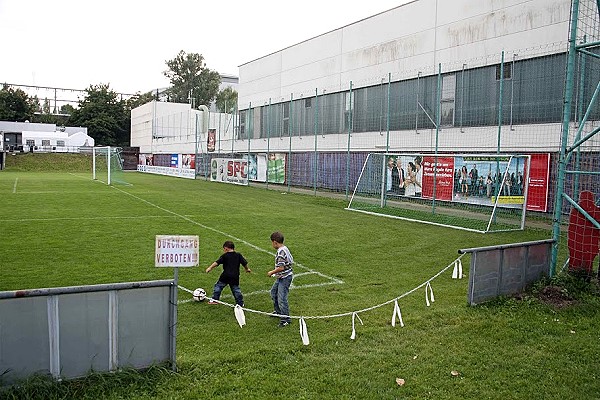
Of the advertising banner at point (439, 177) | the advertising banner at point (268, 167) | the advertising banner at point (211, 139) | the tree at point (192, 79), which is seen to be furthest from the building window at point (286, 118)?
the tree at point (192, 79)

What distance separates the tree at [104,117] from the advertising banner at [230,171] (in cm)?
5160

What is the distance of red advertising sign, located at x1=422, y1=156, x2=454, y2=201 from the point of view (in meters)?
21.5

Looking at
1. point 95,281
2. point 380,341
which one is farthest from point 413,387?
point 95,281

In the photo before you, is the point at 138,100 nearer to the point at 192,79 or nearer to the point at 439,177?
the point at 192,79

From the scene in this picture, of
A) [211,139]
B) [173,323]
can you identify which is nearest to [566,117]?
[173,323]

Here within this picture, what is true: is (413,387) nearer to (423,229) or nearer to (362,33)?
(423,229)

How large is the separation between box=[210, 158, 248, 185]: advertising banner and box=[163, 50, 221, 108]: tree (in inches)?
1850

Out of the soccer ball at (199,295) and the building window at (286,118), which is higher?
the building window at (286,118)

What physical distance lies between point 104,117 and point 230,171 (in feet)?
184

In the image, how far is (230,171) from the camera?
144 feet

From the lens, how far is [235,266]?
8445mm

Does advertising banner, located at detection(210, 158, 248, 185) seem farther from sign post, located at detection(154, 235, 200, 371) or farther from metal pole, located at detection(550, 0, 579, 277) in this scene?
sign post, located at detection(154, 235, 200, 371)

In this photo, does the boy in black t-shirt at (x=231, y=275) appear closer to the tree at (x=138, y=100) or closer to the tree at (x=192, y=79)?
the tree at (x=192, y=79)

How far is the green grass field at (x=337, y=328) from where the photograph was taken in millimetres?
5641
